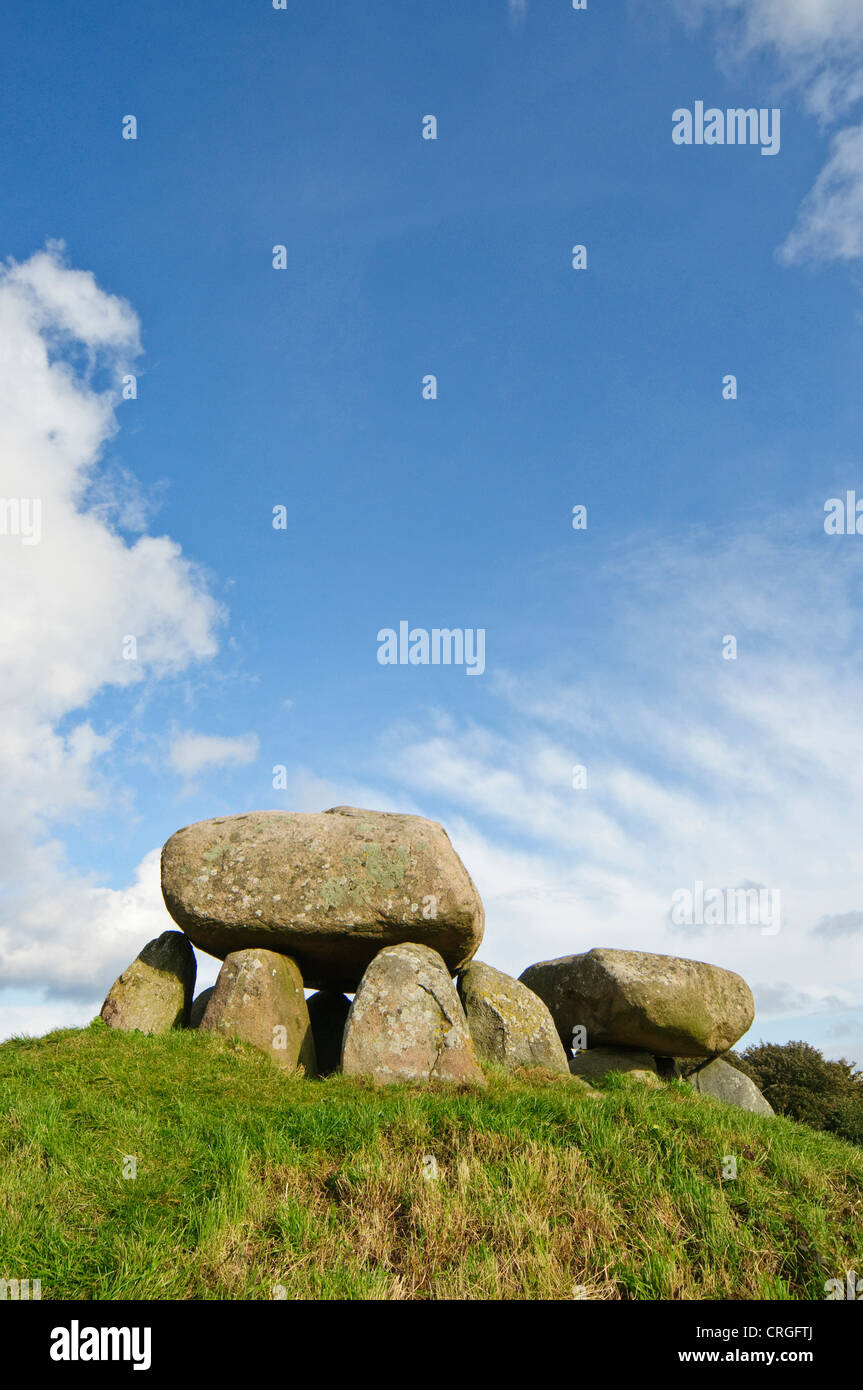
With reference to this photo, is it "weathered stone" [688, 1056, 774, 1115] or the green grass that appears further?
"weathered stone" [688, 1056, 774, 1115]

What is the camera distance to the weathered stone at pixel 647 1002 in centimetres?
1630

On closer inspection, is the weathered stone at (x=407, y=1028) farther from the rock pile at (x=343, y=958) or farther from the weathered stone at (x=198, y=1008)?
the weathered stone at (x=198, y=1008)

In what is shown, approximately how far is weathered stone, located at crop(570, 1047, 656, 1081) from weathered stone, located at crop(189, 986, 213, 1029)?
6.70 m

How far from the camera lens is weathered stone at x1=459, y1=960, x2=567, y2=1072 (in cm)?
1402

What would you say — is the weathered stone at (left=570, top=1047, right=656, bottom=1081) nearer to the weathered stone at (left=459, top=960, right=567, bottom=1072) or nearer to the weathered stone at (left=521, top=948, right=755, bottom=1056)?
the weathered stone at (left=521, top=948, right=755, bottom=1056)

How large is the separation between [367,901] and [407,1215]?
20.9 feet

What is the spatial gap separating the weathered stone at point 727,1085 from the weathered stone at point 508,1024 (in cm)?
463

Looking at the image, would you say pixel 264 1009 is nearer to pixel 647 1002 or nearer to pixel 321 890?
pixel 321 890

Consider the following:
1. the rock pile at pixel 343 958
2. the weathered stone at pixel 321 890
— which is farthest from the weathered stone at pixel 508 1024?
the weathered stone at pixel 321 890

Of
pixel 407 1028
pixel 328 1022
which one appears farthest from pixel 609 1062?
pixel 407 1028

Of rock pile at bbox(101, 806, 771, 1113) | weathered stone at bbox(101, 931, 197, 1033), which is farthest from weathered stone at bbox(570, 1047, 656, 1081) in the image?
weathered stone at bbox(101, 931, 197, 1033)

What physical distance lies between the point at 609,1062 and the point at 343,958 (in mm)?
5673

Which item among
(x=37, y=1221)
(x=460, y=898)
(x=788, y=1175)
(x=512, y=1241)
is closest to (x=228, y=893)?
(x=460, y=898)

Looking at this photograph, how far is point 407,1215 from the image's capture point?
7.86m
